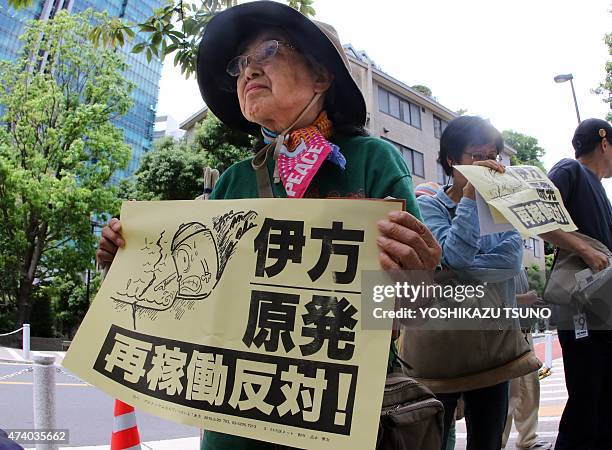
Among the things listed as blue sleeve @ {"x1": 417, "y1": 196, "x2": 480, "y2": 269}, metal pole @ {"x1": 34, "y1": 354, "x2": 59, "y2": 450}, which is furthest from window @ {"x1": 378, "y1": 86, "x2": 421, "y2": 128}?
blue sleeve @ {"x1": 417, "y1": 196, "x2": 480, "y2": 269}

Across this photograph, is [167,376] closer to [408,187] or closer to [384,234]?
[384,234]

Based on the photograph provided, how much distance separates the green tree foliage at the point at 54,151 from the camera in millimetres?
16875

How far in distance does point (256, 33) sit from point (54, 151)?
18162 millimetres

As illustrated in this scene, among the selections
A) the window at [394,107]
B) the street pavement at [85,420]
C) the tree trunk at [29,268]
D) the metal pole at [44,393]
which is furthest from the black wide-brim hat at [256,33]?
the window at [394,107]

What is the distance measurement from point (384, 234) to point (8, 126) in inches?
790

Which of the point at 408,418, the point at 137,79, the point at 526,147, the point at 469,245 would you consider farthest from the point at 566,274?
the point at 137,79

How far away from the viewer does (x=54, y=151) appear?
57.3 ft

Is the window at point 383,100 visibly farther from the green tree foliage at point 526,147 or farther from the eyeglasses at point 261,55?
the green tree foliage at point 526,147

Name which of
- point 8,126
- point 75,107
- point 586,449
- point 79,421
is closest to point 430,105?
point 75,107

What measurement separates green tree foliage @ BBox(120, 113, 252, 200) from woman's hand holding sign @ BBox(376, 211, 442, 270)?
16911 millimetres

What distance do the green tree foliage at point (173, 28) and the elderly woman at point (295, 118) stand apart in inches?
81.1

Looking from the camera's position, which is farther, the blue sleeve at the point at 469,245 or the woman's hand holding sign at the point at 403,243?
the blue sleeve at the point at 469,245

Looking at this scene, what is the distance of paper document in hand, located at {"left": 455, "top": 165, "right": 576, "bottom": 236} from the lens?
142cm

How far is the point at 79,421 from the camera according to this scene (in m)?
5.81
